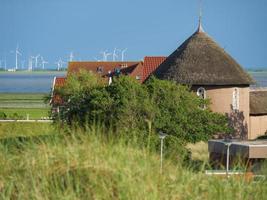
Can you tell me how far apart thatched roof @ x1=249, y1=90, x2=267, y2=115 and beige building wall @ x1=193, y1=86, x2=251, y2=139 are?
2.44 m

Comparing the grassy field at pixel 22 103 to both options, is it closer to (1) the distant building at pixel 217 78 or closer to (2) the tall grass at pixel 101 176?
(1) the distant building at pixel 217 78

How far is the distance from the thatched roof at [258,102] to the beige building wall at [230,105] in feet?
8.00

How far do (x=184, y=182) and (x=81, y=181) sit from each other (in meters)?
1.29

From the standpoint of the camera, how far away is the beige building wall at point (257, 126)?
181 feet

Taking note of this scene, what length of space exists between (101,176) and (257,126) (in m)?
47.3

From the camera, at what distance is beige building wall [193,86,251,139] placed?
2048 inches

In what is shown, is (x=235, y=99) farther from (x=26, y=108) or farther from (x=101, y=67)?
(x=26, y=108)

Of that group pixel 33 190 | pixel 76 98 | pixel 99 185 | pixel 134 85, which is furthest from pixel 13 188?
pixel 76 98

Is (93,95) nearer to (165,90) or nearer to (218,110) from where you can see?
(165,90)

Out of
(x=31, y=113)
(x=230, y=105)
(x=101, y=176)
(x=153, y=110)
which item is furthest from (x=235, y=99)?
(x=101, y=176)

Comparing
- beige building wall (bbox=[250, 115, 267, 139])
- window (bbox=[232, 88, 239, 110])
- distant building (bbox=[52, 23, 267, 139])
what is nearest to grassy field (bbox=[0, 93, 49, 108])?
distant building (bbox=[52, 23, 267, 139])

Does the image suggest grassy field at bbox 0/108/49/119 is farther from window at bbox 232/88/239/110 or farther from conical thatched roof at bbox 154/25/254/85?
window at bbox 232/88/239/110

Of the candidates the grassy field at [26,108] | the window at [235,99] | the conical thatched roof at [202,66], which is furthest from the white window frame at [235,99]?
the grassy field at [26,108]

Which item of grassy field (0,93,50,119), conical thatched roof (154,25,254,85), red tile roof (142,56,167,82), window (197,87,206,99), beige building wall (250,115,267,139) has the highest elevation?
red tile roof (142,56,167,82)
